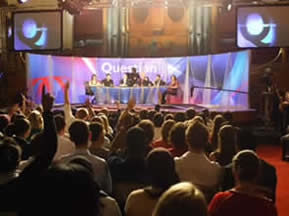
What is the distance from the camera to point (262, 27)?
339 inches

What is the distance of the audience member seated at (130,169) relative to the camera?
252 centimetres

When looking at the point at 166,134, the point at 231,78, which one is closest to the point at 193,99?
the point at 231,78

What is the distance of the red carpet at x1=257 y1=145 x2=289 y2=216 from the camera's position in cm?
435

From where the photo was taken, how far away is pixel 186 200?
1.01 meters

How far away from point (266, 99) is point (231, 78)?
1.73m

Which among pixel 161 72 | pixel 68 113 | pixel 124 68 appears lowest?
pixel 68 113

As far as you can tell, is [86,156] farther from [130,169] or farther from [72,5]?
[72,5]

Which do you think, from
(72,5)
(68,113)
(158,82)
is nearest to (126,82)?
(158,82)

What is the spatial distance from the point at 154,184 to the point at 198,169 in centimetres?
85

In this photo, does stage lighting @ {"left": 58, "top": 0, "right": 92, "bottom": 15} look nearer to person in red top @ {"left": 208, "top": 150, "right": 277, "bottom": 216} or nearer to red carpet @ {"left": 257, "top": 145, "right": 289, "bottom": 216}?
red carpet @ {"left": 257, "top": 145, "right": 289, "bottom": 216}

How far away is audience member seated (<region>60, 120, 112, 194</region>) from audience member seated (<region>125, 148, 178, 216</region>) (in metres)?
0.59

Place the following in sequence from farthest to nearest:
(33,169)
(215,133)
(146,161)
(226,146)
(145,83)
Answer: (145,83) → (215,133) → (226,146) → (146,161) → (33,169)

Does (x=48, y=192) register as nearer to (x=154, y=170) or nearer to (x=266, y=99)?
(x=154, y=170)

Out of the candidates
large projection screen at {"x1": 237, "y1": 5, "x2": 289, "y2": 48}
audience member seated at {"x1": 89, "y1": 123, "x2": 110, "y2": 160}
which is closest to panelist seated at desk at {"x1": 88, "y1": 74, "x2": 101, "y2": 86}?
large projection screen at {"x1": 237, "y1": 5, "x2": 289, "y2": 48}
